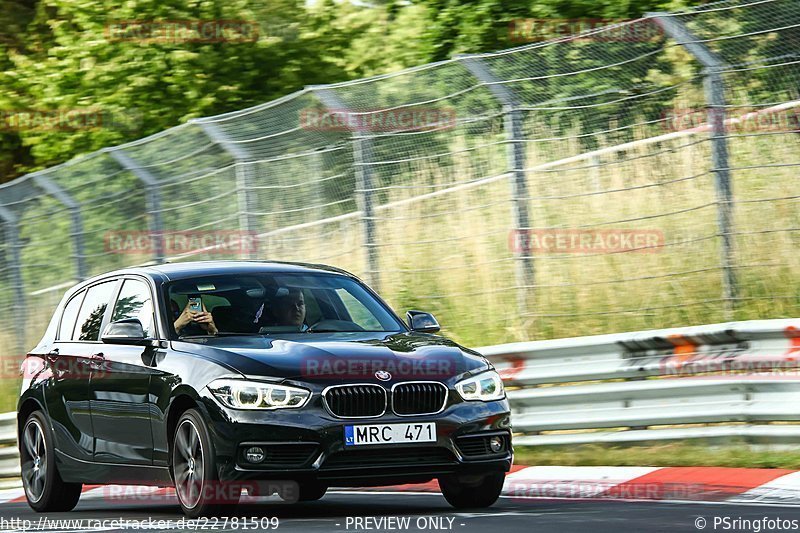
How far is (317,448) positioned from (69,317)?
3.46 metres

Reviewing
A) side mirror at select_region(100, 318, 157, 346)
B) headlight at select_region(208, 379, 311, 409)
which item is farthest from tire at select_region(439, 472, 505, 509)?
side mirror at select_region(100, 318, 157, 346)

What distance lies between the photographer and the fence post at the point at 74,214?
60.0 ft

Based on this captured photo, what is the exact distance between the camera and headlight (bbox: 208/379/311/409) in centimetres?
840

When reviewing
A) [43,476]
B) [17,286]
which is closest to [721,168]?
[43,476]

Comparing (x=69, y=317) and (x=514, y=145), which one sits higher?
(x=514, y=145)

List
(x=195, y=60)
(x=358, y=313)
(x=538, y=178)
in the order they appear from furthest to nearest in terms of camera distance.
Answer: (x=195, y=60), (x=538, y=178), (x=358, y=313)

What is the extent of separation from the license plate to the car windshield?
113cm

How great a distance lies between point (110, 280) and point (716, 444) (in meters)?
4.15

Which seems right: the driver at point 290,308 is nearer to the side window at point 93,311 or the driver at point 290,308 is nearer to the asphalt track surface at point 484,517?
the asphalt track surface at point 484,517

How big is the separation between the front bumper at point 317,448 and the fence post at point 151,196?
8.89 meters

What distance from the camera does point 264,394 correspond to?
331 inches

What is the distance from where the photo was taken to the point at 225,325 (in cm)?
945

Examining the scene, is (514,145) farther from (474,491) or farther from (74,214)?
(74,214)

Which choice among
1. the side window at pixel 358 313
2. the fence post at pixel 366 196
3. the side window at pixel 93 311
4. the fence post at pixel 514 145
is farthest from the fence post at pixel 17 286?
the side window at pixel 358 313
